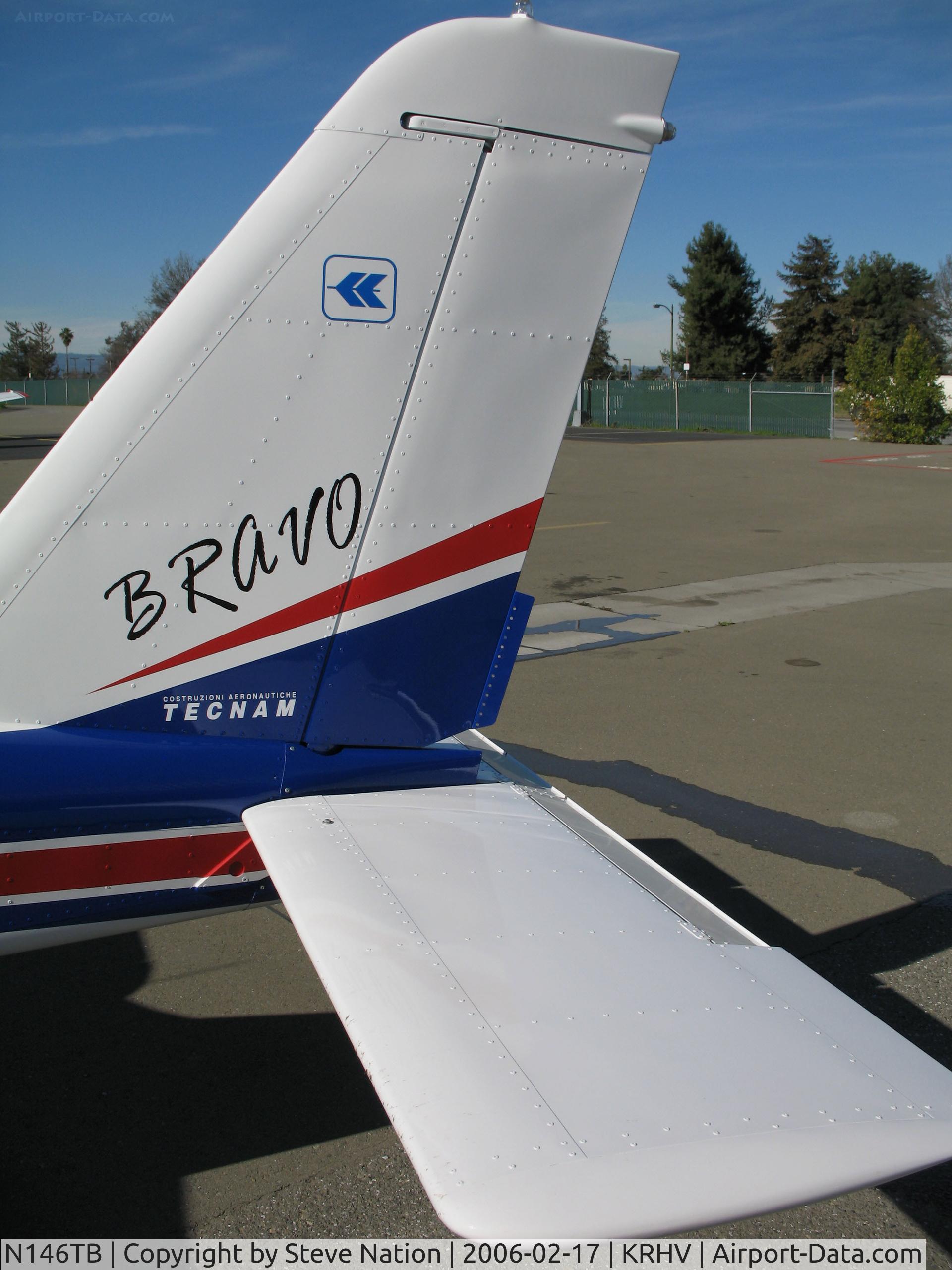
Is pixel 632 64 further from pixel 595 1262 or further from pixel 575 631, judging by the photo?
pixel 575 631

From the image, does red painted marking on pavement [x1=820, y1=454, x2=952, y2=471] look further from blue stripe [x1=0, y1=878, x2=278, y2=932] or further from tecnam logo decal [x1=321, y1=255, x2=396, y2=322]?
blue stripe [x1=0, y1=878, x2=278, y2=932]

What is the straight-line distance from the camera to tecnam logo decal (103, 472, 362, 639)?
254cm

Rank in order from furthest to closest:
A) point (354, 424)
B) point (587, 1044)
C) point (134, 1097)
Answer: point (134, 1097), point (354, 424), point (587, 1044)

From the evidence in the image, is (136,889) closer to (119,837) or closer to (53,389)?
(119,837)

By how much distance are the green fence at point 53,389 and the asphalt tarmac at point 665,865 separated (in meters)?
63.5

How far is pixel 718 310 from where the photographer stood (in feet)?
226

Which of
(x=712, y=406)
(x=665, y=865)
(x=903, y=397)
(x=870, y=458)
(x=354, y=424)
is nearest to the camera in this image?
(x=354, y=424)

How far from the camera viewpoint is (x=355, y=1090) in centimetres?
338

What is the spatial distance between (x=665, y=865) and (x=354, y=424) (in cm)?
317

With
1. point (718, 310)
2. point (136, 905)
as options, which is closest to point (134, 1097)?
point (136, 905)

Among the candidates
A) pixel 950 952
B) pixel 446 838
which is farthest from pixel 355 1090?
pixel 950 952

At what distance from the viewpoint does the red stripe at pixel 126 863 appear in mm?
2412

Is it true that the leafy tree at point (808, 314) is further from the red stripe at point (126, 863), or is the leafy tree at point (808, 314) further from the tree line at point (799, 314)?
the red stripe at point (126, 863)

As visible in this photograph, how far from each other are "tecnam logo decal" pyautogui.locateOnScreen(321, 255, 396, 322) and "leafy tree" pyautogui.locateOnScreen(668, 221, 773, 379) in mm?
70187
